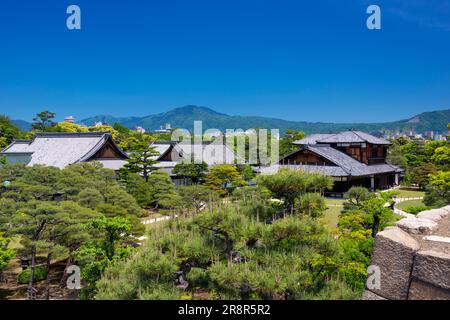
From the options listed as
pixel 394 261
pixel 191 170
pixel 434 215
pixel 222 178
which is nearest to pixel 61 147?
pixel 191 170

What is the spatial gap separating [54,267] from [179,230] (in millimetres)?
8720

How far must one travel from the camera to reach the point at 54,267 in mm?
12938

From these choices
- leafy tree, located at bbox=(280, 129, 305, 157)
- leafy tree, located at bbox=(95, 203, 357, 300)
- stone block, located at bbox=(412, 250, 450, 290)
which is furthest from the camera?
leafy tree, located at bbox=(280, 129, 305, 157)

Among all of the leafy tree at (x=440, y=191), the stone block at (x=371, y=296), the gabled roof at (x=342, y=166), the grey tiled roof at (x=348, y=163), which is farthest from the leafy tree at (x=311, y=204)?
the grey tiled roof at (x=348, y=163)

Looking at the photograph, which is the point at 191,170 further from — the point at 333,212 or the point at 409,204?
the point at 409,204

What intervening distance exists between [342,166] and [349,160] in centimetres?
302

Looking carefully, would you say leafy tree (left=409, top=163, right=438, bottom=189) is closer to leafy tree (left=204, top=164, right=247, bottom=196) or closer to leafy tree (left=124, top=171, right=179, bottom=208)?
leafy tree (left=204, top=164, right=247, bottom=196)

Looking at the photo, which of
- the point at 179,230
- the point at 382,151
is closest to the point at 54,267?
the point at 179,230

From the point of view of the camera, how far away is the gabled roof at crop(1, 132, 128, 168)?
2488 centimetres

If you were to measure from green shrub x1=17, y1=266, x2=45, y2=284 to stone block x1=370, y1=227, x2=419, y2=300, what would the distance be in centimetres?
1198

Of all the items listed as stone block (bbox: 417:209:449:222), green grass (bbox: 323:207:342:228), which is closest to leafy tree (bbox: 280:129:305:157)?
green grass (bbox: 323:207:342:228)

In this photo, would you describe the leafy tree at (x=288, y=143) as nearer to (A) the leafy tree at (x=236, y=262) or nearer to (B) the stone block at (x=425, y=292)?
(A) the leafy tree at (x=236, y=262)

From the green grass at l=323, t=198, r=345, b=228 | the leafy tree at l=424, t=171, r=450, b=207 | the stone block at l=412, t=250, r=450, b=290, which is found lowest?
the green grass at l=323, t=198, r=345, b=228
